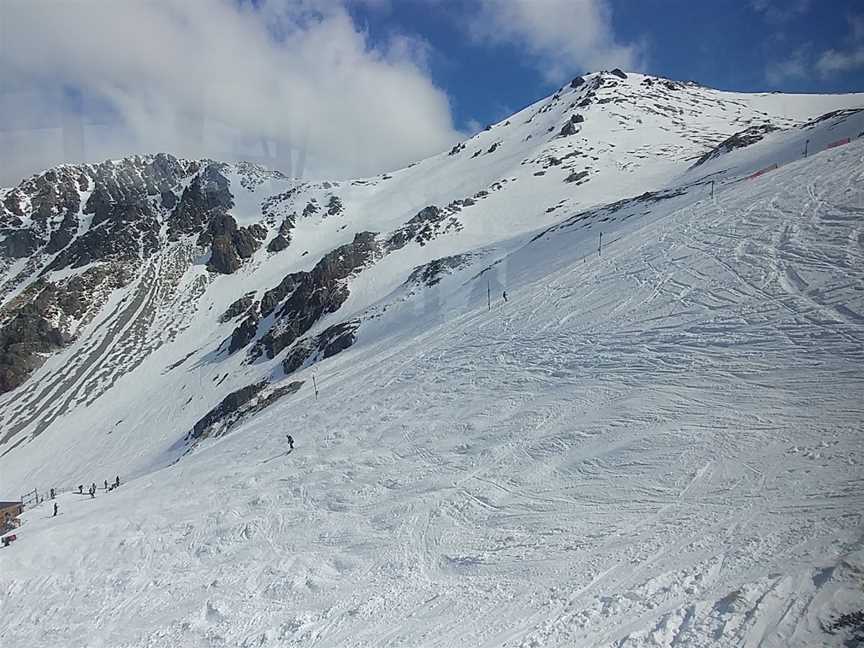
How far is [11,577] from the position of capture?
39.7 ft

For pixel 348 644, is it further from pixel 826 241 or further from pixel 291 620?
pixel 826 241

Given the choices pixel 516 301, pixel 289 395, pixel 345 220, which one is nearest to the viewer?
pixel 516 301

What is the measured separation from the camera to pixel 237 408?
33.7m

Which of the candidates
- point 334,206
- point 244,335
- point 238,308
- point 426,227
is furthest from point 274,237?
point 426,227

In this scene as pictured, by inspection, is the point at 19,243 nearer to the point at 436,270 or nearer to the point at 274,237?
the point at 274,237

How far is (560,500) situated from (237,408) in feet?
98.9

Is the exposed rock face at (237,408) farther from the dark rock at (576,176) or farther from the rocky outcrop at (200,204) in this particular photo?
the rocky outcrop at (200,204)

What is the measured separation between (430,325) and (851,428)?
2222 centimetres

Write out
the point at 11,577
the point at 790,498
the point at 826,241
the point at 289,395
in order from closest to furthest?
1. the point at 790,498
2. the point at 11,577
3. the point at 826,241
4. the point at 289,395

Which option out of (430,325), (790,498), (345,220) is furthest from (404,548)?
(345,220)

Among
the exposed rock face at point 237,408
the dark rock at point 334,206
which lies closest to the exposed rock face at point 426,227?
the exposed rock face at point 237,408

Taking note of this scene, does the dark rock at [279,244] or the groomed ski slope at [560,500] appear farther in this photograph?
the dark rock at [279,244]

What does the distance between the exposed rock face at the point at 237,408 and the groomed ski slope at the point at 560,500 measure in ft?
33.8

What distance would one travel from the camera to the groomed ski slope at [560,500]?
615cm
